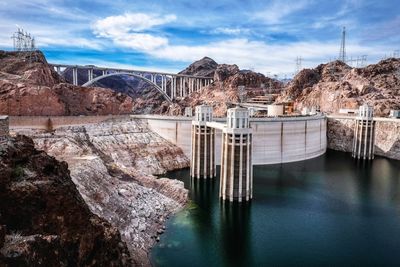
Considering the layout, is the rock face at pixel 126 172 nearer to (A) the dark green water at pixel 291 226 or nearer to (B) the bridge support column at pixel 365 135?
(A) the dark green water at pixel 291 226

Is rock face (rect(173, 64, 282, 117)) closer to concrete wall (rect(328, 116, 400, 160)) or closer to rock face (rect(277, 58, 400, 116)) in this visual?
rock face (rect(277, 58, 400, 116))

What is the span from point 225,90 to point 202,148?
62.3 metres

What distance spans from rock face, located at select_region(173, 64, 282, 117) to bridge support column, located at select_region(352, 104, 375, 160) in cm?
3959

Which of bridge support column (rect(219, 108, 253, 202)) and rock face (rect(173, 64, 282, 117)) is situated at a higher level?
rock face (rect(173, 64, 282, 117))

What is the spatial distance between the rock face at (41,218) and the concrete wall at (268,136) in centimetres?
3526

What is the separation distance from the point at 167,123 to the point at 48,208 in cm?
3846

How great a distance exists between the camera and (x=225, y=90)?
336 ft

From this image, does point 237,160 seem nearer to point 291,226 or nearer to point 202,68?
point 291,226

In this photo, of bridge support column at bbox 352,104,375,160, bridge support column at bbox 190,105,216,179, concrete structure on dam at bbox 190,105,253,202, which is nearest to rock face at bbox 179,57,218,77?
bridge support column at bbox 352,104,375,160

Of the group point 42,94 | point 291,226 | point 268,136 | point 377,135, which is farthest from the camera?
point 377,135

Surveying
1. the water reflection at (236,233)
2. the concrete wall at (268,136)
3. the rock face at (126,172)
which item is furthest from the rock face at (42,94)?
the water reflection at (236,233)

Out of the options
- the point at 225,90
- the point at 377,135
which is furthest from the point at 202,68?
the point at 377,135

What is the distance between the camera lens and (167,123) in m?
51.4

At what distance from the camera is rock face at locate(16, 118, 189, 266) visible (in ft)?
80.0
